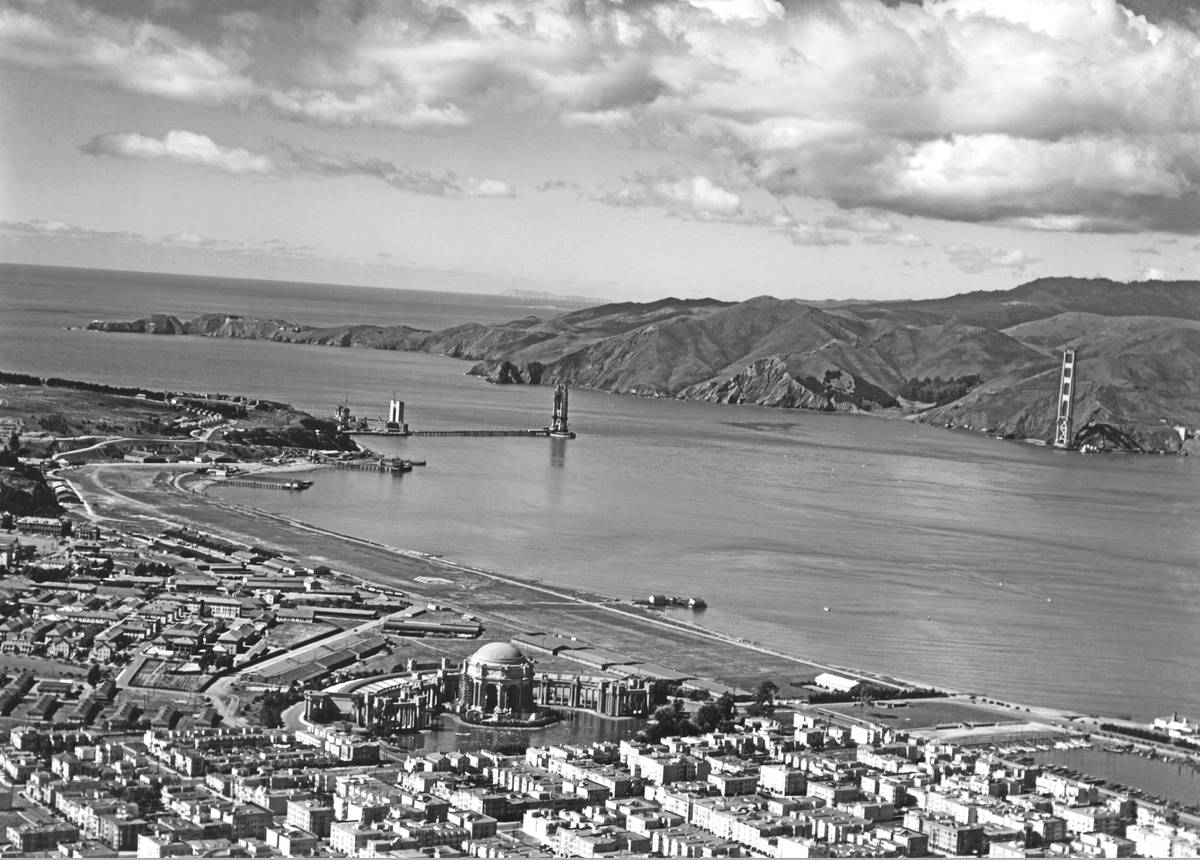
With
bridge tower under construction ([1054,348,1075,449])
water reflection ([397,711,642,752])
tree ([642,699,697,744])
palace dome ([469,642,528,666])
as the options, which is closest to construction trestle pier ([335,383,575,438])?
bridge tower under construction ([1054,348,1075,449])

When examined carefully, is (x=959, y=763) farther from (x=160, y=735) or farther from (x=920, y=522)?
(x=920, y=522)

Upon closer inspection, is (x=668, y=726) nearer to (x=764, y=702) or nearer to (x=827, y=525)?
(x=764, y=702)

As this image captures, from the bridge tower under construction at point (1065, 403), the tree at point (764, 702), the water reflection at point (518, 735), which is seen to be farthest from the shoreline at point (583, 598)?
the bridge tower under construction at point (1065, 403)

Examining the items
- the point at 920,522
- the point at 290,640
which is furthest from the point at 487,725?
the point at 920,522

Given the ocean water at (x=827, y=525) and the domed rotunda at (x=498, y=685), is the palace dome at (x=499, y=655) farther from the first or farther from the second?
the ocean water at (x=827, y=525)

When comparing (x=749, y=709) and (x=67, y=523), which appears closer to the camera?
(x=749, y=709)

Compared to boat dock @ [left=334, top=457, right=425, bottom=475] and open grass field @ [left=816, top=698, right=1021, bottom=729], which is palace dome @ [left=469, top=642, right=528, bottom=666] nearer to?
open grass field @ [left=816, top=698, right=1021, bottom=729]
